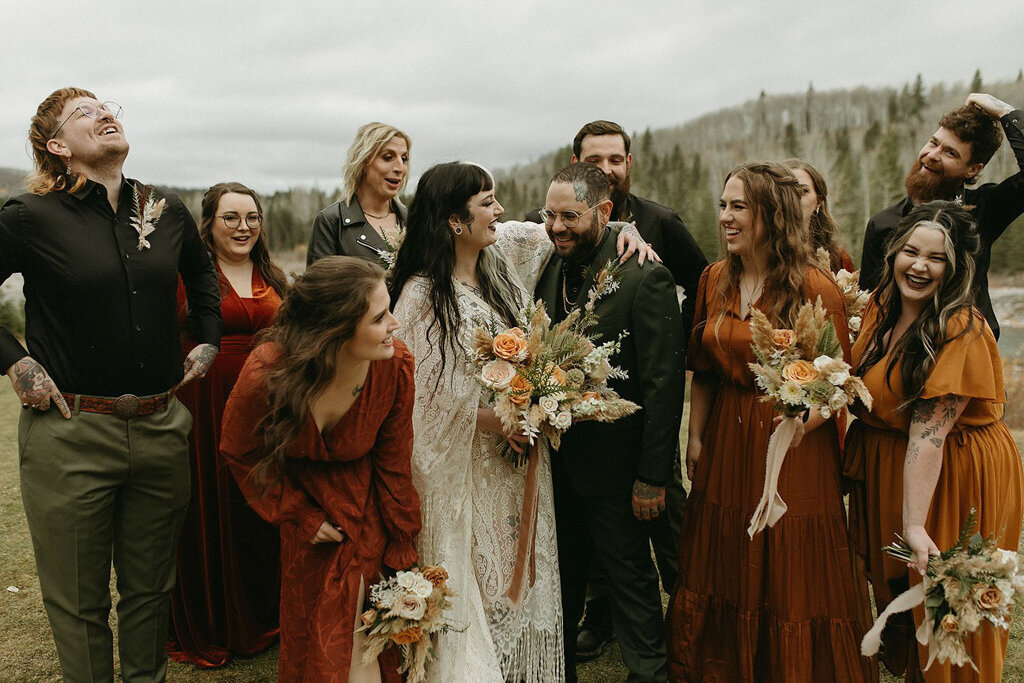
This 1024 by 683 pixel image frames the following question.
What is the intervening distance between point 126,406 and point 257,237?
5.53ft

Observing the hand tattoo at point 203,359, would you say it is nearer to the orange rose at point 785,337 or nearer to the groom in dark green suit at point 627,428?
the groom in dark green suit at point 627,428

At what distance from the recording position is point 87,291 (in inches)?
129

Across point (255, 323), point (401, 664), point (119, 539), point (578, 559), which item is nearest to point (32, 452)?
point (119, 539)

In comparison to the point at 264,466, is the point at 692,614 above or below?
below

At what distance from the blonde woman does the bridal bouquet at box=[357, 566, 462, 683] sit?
2216 millimetres

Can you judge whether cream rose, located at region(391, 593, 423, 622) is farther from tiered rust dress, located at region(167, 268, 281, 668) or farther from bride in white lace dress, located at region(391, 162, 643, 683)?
tiered rust dress, located at region(167, 268, 281, 668)

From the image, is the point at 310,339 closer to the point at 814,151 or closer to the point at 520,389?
the point at 520,389

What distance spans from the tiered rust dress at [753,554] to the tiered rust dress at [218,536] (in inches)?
100

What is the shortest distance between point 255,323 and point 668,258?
2.67 metres

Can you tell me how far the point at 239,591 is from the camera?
4.46 metres

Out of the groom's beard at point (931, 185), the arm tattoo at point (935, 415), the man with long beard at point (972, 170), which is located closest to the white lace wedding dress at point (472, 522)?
the arm tattoo at point (935, 415)

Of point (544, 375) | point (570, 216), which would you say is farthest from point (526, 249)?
point (544, 375)

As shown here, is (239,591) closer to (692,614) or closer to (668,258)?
(692,614)

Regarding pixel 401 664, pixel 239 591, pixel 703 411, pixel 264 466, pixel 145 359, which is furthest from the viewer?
pixel 239 591
